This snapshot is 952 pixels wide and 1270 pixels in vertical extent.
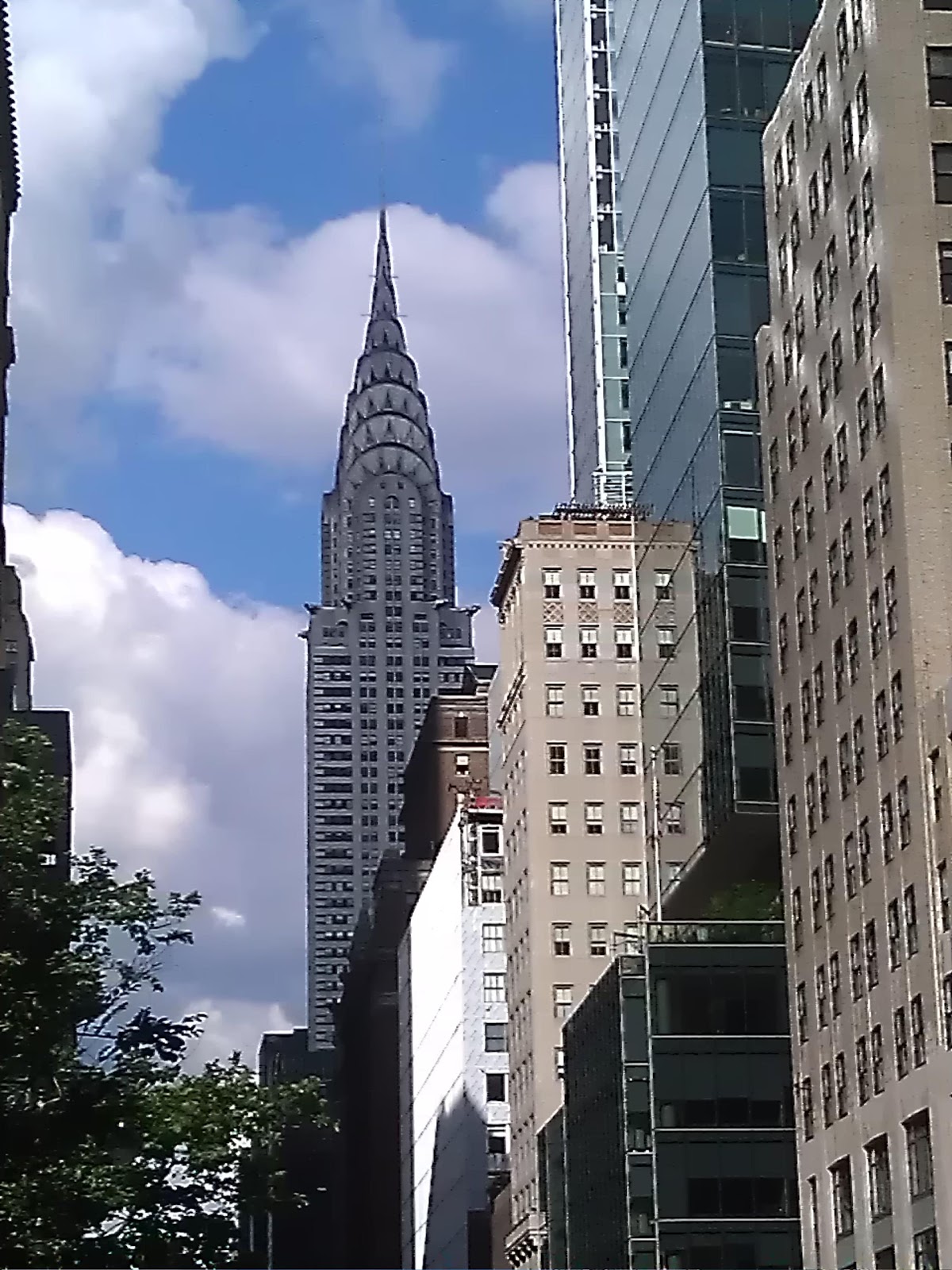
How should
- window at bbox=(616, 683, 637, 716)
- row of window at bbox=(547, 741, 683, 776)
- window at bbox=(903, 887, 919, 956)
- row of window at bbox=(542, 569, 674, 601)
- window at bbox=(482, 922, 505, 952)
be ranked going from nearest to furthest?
window at bbox=(903, 887, 919, 956) < row of window at bbox=(547, 741, 683, 776) < window at bbox=(616, 683, 637, 716) < row of window at bbox=(542, 569, 674, 601) < window at bbox=(482, 922, 505, 952)

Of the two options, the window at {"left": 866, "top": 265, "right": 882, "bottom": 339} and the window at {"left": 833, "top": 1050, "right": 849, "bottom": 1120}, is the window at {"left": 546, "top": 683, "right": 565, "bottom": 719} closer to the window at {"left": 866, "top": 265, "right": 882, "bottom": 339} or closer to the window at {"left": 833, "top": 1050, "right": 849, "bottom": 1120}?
the window at {"left": 833, "top": 1050, "right": 849, "bottom": 1120}

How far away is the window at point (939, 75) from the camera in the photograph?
80.6 metres

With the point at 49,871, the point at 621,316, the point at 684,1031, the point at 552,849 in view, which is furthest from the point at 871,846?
the point at 621,316

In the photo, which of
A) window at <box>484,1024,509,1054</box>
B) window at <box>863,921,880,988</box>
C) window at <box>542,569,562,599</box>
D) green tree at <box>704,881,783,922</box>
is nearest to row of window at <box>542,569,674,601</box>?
window at <box>542,569,562,599</box>

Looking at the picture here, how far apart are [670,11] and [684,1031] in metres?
48.5

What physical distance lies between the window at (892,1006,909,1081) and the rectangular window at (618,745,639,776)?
79136mm

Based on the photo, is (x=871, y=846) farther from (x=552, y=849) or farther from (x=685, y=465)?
(x=552, y=849)

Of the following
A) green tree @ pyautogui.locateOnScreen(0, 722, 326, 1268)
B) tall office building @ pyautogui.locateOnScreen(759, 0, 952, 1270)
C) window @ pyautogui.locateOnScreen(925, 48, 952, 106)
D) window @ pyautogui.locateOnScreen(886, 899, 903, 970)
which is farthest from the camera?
window @ pyautogui.locateOnScreen(925, 48, 952, 106)

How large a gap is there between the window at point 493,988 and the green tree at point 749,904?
7386 cm

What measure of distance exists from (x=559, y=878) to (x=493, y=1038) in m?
33.3

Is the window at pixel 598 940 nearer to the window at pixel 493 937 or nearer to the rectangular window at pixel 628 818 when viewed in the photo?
the rectangular window at pixel 628 818

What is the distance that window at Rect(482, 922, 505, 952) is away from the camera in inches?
7173

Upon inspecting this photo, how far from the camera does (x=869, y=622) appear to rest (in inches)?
3127

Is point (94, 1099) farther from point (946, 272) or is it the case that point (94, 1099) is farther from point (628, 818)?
point (628, 818)
